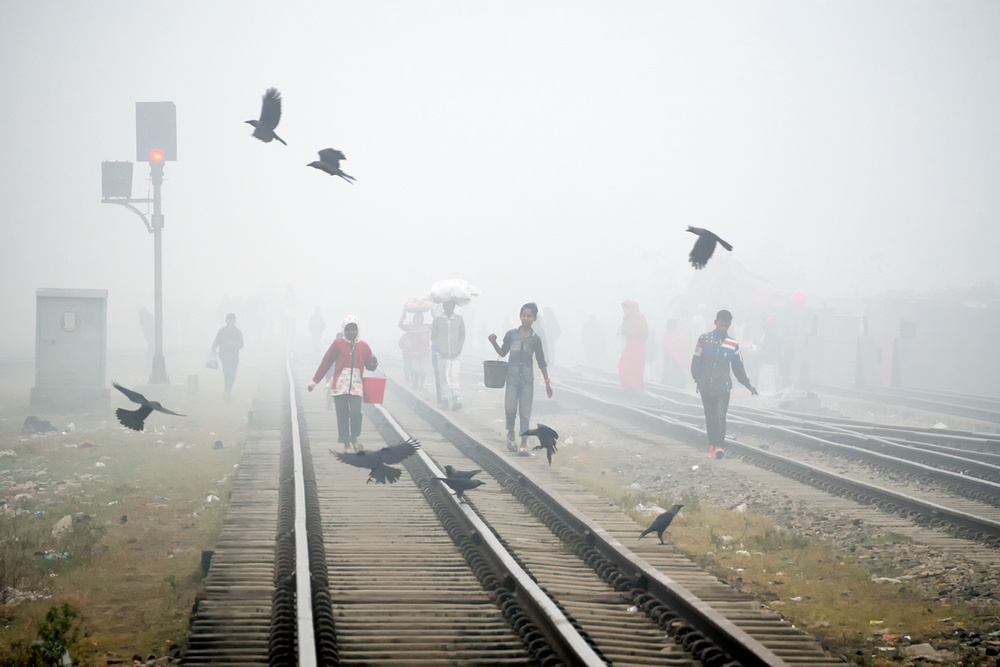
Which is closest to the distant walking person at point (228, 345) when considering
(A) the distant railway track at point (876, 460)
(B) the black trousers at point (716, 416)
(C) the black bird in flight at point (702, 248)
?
(A) the distant railway track at point (876, 460)

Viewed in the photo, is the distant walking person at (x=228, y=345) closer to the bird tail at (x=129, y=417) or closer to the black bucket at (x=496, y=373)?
the black bucket at (x=496, y=373)

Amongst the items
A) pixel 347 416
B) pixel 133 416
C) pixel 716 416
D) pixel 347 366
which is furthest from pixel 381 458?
pixel 716 416

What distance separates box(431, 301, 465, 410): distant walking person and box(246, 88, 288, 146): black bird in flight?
10.1 m

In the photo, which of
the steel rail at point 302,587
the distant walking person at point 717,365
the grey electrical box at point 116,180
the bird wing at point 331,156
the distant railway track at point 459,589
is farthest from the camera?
the grey electrical box at point 116,180

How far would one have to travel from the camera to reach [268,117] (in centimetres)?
687

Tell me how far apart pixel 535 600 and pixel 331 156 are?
405 centimetres

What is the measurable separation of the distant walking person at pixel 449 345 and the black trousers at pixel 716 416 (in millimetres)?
5883

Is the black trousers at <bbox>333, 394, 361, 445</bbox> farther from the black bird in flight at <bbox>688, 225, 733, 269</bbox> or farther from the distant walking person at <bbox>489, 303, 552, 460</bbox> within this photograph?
the black bird in flight at <bbox>688, 225, 733, 269</bbox>

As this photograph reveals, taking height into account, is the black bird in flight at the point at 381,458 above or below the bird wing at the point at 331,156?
below

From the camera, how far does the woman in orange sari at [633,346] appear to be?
20578mm

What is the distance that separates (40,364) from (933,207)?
686 ft

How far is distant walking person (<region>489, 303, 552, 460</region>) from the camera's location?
455 inches

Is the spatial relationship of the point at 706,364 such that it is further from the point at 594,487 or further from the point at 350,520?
the point at 350,520

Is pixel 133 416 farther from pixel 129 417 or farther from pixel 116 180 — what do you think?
pixel 116 180
